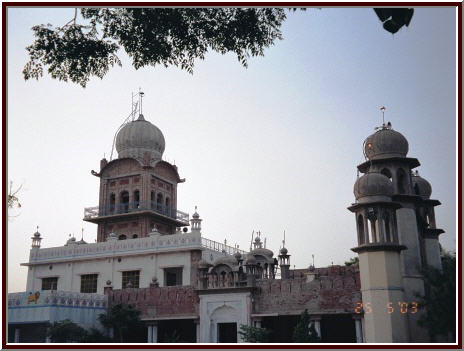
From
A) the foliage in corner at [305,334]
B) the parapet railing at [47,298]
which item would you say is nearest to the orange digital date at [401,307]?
the foliage in corner at [305,334]

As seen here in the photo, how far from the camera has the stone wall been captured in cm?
1938

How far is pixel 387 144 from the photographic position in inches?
787

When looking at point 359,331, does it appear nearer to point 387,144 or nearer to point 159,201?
point 387,144

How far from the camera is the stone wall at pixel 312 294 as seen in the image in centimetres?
1938

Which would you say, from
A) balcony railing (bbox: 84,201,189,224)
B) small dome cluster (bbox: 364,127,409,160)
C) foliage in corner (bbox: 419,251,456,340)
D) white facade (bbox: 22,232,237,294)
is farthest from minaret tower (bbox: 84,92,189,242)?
foliage in corner (bbox: 419,251,456,340)

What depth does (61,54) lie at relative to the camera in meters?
10.6

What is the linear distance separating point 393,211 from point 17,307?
15.4 m

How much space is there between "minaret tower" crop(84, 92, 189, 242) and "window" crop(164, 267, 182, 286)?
3.67 metres

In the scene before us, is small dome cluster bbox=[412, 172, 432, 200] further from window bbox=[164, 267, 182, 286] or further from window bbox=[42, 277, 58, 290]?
window bbox=[42, 277, 58, 290]

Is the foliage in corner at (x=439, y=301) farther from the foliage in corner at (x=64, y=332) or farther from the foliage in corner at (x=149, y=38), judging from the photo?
the foliage in corner at (x=64, y=332)

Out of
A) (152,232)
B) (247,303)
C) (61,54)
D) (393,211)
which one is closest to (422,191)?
(393,211)

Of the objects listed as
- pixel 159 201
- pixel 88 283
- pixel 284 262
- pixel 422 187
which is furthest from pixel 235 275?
pixel 159 201

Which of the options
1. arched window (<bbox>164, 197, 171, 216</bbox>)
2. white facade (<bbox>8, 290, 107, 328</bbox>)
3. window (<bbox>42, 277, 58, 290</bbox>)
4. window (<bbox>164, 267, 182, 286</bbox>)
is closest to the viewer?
white facade (<bbox>8, 290, 107, 328</bbox>)

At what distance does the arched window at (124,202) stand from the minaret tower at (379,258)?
54.8ft
